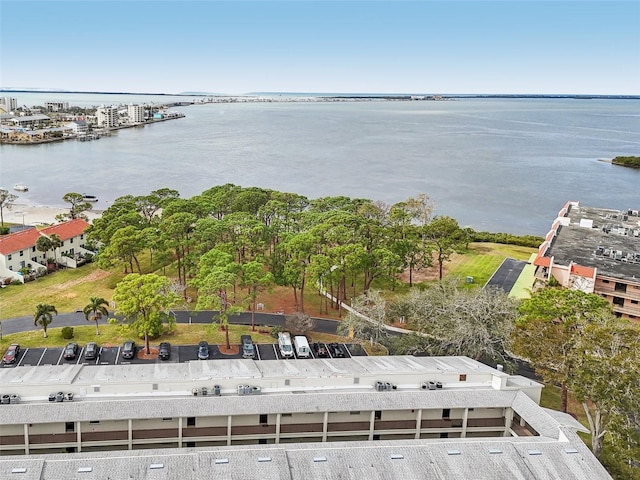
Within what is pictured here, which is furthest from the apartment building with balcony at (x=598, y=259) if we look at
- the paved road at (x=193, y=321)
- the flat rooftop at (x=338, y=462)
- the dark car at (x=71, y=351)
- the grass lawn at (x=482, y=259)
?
the dark car at (x=71, y=351)

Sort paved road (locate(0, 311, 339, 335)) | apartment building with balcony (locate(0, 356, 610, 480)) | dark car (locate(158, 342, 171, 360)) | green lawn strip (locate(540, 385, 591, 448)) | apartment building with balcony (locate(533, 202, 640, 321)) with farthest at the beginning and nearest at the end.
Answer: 1. apartment building with balcony (locate(533, 202, 640, 321))
2. paved road (locate(0, 311, 339, 335))
3. dark car (locate(158, 342, 171, 360))
4. green lawn strip (locate(540, 385, 591, 448))
5. apartment building with balcony (locate(0, 356, 610, 480))

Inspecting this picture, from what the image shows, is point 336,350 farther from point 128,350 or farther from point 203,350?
point 128,350

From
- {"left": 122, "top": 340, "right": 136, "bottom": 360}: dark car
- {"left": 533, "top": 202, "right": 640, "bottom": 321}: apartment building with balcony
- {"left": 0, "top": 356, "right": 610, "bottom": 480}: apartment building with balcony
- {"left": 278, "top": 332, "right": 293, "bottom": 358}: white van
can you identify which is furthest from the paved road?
{"left": 533, "top": 202, "right": 640, "bottom": 321}: apartment building with balcony

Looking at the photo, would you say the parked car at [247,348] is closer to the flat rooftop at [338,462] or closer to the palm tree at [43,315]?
the palm tree at [43,315]

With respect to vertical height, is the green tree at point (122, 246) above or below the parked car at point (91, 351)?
above

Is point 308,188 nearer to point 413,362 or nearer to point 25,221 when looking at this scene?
point 25,221

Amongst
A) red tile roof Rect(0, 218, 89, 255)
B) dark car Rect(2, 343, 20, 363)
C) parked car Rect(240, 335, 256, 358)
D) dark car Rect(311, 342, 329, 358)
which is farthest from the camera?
red tile roof Rect(0, 218, 89, 255)

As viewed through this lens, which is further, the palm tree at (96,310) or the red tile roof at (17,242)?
the red tile roof at (17,242)

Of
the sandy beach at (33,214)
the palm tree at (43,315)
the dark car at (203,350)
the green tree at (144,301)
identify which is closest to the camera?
the green tree at (144,301)

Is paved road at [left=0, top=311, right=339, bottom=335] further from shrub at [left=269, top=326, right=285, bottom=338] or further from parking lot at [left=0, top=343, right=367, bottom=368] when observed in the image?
parking lot at [left=0, top=343, right=367, bottom=368]
